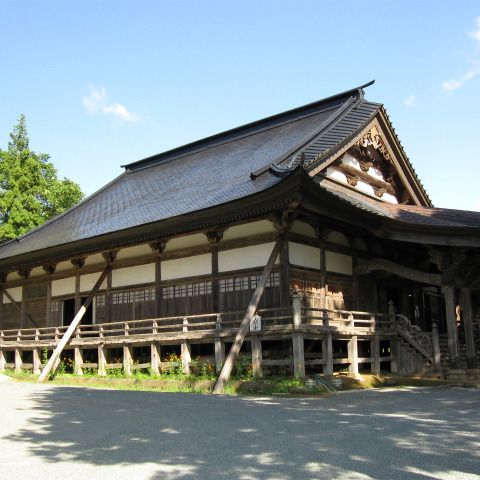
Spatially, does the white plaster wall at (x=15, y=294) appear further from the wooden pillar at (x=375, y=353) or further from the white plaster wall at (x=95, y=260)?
the wooden pillar at (x=375, y=353)

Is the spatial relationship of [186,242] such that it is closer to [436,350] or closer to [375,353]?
[375,353]

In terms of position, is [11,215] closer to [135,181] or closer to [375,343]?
[135,181]

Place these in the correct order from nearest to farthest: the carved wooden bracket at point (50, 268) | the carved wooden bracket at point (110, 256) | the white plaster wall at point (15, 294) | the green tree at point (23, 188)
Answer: the carved wooden bracket at point (110, 256) → the carved wooden bracket at point (50, 268) → the white plaster wall at point (15, 294) → the green tree at point (23, 188)

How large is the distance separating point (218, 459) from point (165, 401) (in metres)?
5.54

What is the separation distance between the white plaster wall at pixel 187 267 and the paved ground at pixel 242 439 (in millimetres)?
6512

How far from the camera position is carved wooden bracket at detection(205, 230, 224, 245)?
56.8ft

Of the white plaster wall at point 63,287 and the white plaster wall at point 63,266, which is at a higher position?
the white plaster wall at point 63,266

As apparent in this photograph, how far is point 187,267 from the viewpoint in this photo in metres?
18.2

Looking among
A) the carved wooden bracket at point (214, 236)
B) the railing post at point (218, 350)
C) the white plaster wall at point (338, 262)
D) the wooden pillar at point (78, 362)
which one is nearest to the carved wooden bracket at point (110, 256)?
the wooden pillar at point (78, 362)

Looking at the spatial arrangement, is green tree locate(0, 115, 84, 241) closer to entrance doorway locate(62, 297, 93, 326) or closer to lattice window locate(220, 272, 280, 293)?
entrance doorway locate(62, 297, 93, 326)

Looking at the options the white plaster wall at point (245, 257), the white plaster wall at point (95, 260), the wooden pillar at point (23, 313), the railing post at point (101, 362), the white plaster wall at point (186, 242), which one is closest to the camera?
the white plaster wall at point (245, 257)

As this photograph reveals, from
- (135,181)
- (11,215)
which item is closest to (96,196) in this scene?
(135,181)

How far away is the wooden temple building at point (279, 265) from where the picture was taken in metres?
15.4

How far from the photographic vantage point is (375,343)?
16.4 m
